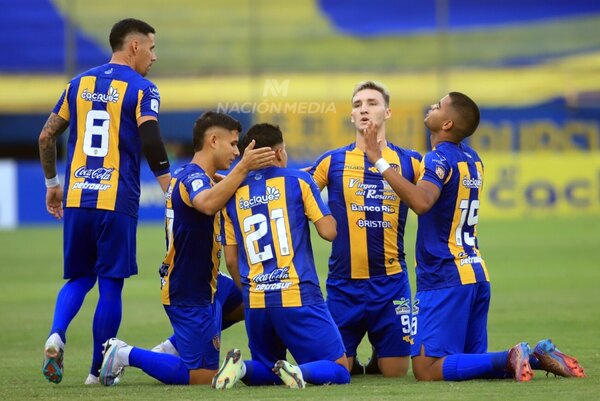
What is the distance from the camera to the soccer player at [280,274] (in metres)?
6.93

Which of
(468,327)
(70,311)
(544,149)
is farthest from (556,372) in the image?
(544,149)

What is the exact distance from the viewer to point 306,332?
693 cm

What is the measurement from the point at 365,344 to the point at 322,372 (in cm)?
319

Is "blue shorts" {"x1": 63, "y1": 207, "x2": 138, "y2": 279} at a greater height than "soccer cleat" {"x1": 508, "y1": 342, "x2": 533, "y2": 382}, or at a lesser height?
greater

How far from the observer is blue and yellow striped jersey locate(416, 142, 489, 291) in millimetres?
7293

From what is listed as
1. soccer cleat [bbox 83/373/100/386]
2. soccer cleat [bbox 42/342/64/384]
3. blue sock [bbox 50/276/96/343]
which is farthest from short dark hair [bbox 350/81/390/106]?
soccer cleat [bbox 42/342/64/384]

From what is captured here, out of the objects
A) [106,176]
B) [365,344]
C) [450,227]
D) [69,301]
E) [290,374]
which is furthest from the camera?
[365,344]

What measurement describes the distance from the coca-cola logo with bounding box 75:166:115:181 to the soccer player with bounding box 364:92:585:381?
1.75 meters

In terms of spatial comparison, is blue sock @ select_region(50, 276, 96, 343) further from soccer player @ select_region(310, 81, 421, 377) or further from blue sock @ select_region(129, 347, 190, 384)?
soccer player @ select_region(310, 81, 421, 377)

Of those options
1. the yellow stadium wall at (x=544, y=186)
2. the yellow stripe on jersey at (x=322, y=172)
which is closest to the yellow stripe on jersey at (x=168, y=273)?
the yellow stripe on jersey at (x=322, y=172)

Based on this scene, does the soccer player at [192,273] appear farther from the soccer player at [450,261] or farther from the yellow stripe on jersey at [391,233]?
the yellow stripe on jersey at [391,233]

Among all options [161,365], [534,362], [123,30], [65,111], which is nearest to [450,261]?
[534,362]

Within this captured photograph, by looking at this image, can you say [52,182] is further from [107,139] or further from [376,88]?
[376,88]

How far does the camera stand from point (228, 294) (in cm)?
788
